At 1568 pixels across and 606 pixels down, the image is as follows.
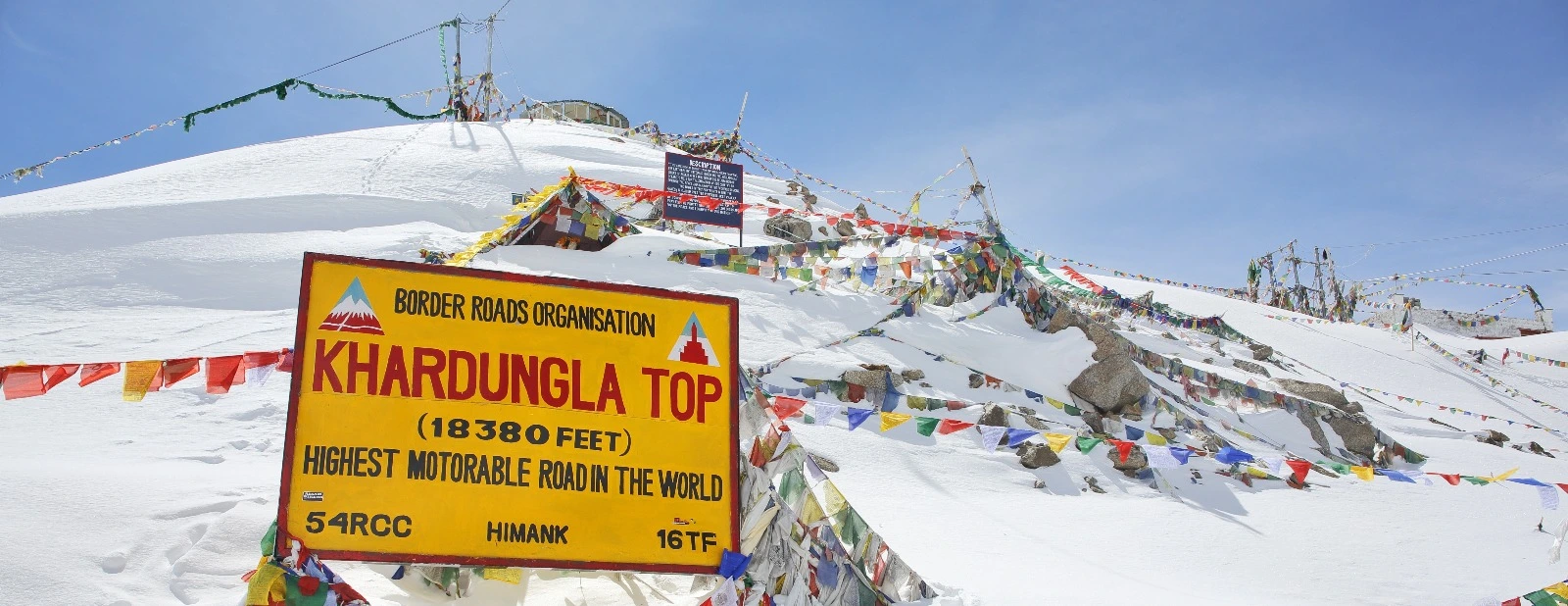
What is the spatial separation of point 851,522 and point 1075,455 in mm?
5117

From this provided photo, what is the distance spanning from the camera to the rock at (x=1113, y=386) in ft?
40.7

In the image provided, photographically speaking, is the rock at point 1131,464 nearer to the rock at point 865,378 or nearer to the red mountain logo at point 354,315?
the rock at point 865,378

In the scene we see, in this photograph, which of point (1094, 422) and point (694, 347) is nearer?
point (694, 347)

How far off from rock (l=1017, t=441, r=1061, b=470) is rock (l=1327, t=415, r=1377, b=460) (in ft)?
19.0

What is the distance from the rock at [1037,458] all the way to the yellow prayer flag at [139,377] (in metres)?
7.75

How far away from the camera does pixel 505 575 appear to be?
222 inches

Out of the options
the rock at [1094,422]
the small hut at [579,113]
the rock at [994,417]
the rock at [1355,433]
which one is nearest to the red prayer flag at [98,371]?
the rock at [994,417]

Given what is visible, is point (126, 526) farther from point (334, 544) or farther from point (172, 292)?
point (172, 292)

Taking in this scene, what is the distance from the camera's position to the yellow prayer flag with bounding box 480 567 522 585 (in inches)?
219

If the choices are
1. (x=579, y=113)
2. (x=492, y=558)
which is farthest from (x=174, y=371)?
(x=579, y=113)

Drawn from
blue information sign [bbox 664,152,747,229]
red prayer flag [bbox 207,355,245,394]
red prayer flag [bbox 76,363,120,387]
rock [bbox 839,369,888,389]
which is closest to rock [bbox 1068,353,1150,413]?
rock [bbox 839,369,888,389]

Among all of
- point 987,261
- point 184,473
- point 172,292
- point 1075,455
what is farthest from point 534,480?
point 987,261

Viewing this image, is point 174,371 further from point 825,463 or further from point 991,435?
point 991,435

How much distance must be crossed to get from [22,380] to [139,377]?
0.68 m
